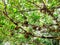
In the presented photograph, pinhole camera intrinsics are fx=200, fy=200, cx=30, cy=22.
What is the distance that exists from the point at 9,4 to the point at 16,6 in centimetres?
8

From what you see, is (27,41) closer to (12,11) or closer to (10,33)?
(10,33)

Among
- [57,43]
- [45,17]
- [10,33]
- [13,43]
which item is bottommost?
[57,43]

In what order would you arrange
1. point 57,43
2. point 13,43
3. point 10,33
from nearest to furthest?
point 10,33, point 13,43, point 57,43

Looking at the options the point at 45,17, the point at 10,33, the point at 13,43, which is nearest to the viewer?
the point at 45,17

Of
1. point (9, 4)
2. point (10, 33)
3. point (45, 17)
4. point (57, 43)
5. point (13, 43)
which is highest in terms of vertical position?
point (9, 4)

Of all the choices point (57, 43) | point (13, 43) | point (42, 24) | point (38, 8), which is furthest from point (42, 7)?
point (57, 43)

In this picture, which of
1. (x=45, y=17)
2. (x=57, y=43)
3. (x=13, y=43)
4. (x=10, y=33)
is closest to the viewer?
(x=45, y=17)

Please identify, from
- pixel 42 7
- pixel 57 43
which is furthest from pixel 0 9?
pixel 57 43

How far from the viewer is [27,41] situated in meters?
2.33

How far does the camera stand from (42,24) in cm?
213

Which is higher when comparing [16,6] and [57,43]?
[16,6]

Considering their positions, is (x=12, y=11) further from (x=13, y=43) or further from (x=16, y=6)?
(x=13, y=43)

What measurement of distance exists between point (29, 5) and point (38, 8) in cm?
11

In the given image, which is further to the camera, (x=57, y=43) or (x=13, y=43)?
(x=57, y=43)
